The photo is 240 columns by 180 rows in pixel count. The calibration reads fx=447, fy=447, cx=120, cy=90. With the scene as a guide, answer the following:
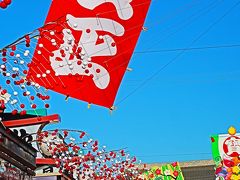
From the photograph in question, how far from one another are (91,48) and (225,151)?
48.0 feet

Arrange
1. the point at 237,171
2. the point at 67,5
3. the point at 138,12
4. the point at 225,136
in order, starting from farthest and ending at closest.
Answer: the point at 225,136
the point at 237,171
the point at 138,12
the point at 67,5

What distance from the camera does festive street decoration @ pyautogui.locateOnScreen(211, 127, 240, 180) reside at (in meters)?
17.3

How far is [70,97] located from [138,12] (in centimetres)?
217

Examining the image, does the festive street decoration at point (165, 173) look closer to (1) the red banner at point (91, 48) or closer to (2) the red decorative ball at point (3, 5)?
(1) the red banner at point (91, 48)

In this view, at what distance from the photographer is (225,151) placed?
2152 cm

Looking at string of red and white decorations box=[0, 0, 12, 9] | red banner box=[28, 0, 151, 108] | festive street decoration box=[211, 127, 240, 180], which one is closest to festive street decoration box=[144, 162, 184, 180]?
festive street decoration box=[211, 127, 240, 180]

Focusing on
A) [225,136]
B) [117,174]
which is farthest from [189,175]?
[117,174]

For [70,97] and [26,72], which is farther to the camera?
[70,97]

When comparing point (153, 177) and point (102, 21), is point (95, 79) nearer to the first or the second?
point (102, 21)

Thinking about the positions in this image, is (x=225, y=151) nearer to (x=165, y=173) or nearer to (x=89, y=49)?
(x=165, y=173)

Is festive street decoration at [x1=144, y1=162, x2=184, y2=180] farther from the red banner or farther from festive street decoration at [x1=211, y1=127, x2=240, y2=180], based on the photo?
the red banner

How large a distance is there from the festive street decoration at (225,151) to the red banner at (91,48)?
9706mm

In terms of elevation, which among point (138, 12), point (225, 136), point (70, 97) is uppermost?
point (225, 136)

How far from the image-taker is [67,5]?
8297 mm
